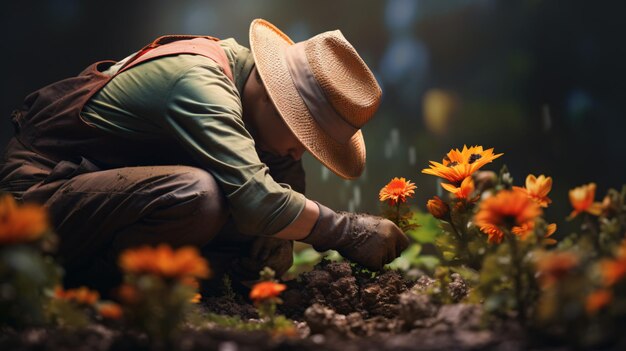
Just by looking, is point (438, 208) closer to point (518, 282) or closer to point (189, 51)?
point (518, 282)

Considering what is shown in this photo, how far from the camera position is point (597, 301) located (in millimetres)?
941

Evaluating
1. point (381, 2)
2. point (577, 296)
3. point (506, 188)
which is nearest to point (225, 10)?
point (381, 2)

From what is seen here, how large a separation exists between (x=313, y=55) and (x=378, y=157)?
1.26 m

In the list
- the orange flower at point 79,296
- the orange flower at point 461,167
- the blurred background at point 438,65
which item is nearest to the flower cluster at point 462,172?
the orange flower at point 461,167

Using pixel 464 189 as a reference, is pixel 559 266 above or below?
below

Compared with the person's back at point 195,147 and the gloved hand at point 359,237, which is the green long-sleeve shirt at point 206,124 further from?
the gloved hand at point 359,237

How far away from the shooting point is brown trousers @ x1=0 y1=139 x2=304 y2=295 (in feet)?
5.60

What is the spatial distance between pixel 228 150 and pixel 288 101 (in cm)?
30

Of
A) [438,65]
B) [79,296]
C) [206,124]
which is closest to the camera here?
[79,296]

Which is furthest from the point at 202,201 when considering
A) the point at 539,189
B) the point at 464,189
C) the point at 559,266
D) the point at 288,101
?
the point at 559,266

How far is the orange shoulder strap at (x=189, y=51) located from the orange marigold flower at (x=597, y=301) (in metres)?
1.17

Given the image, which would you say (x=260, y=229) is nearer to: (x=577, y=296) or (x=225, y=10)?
(x=577, y=296)

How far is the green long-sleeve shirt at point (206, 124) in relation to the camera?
1631mm

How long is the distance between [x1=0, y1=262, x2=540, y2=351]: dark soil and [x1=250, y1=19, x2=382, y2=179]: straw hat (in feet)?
1.16
